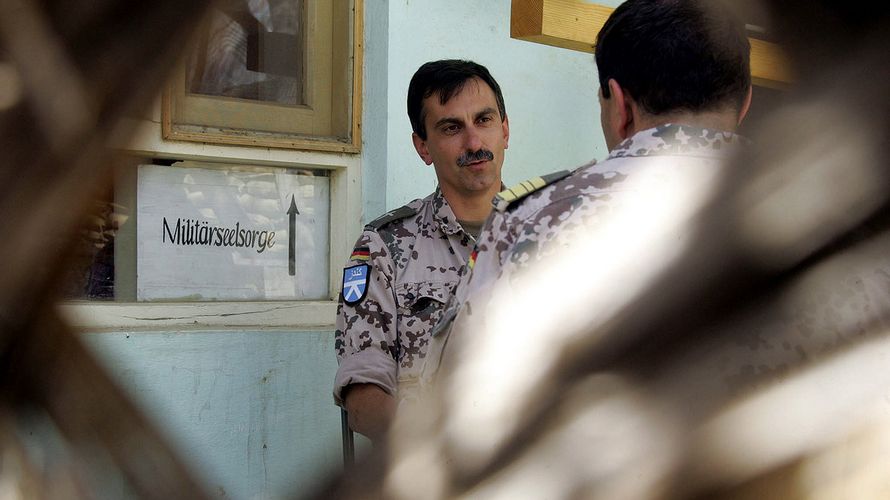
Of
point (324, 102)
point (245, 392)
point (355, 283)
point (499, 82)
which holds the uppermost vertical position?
point (499, 82)

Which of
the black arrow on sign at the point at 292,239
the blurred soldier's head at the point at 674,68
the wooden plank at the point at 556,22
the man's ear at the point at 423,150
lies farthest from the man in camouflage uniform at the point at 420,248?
the blurred soldier's head at the point at 674,68

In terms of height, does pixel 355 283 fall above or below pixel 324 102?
below

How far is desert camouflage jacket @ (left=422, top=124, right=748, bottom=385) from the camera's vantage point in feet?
1.20

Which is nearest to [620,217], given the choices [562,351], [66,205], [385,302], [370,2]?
[562,351]

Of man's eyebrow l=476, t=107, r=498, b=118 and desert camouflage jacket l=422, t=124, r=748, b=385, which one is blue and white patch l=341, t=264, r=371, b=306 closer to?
man's eyebrow l=476, t=107, r=498, b=118

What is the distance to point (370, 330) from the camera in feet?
7.93

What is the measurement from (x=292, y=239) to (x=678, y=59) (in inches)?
74.7

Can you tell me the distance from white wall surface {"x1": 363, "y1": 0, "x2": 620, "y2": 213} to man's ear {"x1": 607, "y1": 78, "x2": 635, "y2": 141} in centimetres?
161

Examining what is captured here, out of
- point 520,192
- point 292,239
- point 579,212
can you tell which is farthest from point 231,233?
point 579,212

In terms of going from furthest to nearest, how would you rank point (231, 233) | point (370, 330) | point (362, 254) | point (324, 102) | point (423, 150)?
point (324, 102) < point (231, 233) < point (423, 150) < point (362, 254) < point (370, 330)

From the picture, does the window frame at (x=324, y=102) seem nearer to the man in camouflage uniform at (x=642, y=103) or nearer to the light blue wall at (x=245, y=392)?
the light blue wall at (x=245, y=392)

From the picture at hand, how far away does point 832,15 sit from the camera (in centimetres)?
30

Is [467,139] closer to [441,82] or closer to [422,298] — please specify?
[441,82]

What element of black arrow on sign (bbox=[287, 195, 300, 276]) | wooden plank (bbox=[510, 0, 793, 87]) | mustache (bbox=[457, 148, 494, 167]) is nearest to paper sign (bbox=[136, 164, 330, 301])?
black arrow on sign (bbox=[287, 195, 300, 276])
